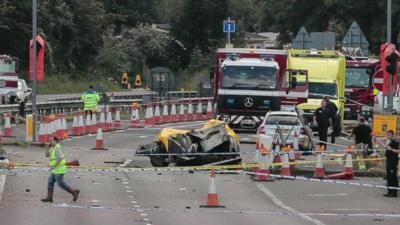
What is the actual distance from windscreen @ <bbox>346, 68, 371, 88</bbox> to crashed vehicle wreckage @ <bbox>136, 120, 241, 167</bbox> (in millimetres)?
24757

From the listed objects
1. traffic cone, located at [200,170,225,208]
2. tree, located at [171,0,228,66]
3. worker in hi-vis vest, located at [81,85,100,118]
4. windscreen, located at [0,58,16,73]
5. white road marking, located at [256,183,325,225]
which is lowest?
white road marking, located at [256,183,325,225]

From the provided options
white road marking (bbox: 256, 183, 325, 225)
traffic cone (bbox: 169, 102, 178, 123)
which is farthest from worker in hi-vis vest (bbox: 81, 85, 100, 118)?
white road marking (bbox: 256, 183, 325, 225)

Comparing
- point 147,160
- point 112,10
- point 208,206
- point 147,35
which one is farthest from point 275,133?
point 112,10

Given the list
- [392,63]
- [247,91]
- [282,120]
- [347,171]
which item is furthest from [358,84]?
[347,171]

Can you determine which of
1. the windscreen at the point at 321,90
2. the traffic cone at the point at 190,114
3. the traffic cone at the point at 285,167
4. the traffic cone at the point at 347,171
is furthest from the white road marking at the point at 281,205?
the traffic cone at the point at 190,114

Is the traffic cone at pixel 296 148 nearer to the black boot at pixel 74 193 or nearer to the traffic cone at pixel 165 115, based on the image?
the black boot at pixel 74 193

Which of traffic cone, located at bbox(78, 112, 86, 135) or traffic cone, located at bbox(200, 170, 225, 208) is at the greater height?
traffic cone, located at bbox(78, 112, 86, 135)

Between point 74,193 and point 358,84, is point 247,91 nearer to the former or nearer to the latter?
point 358,84

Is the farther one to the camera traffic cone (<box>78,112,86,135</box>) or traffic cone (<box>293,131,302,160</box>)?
traffic cone (<box>78,112,86,135</box>)

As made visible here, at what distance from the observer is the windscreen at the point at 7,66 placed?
5369 cm

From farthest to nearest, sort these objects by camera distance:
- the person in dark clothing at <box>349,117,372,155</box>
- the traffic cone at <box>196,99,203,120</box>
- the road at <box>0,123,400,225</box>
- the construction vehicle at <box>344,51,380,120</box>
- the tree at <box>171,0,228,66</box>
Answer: the tree at <box>171,0,228,66</box> < the traffic cone at <box>196,99,203,120</box> < the construction vehicle at <box>344,51,380,120</box> < the person in dark clothing at <box>349,117,372,155</box> < the road at <box>0,123,400,225</box>

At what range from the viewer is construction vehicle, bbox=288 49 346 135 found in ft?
126

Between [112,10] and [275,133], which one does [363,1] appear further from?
→ [275,133]

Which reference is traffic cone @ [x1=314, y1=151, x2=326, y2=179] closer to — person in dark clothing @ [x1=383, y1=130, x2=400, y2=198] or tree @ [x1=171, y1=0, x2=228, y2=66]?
person in dark clothing @ [x1=383, y1=130, x2=400, y2=198]
